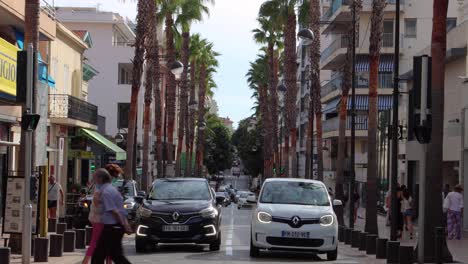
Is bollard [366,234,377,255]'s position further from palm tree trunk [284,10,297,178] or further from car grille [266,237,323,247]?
palm tree trunk [284,10,297,178]

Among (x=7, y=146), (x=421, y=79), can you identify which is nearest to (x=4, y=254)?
(x=421, y=79)

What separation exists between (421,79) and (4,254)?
28.0 ft

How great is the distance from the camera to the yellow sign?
21.5 metres

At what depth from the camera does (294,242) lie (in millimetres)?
17578

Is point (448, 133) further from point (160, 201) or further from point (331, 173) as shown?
point (331, 173)

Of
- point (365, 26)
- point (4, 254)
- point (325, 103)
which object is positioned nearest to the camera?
point (4, 254)

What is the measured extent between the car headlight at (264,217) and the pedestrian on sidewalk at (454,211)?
39.4 ft

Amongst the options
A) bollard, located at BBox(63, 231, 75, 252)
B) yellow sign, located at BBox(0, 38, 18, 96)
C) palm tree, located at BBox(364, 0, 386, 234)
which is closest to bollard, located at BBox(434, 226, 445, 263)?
bollard, located at BBox(63, 231, 75, 252)

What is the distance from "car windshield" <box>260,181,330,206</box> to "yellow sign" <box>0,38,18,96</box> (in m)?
7.62

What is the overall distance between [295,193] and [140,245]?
3.80 meters

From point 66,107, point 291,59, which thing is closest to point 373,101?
point 66,107

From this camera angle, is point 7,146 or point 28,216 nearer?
point 28,216

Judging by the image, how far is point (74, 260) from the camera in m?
16.9

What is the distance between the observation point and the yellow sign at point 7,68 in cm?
2150
